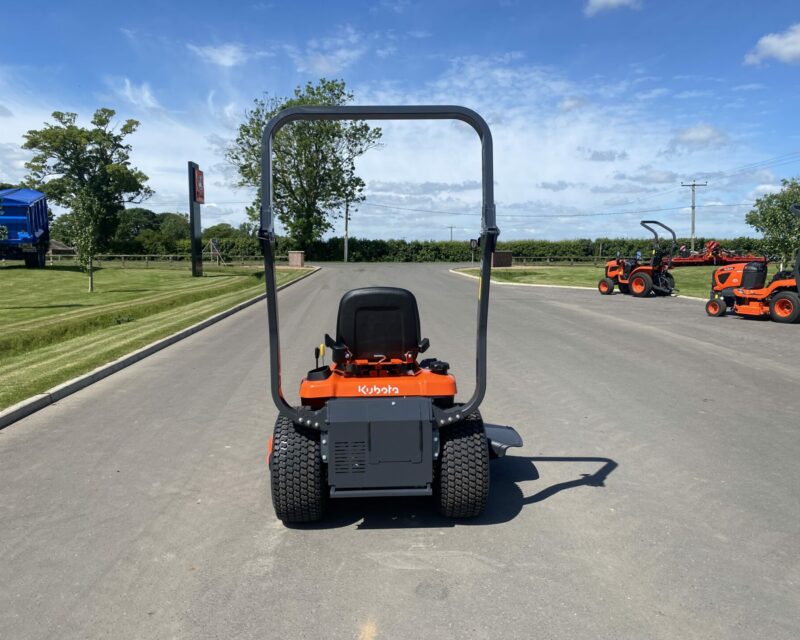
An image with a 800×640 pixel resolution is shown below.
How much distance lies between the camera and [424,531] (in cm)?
429

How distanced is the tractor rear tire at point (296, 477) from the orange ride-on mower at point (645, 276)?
19.9m

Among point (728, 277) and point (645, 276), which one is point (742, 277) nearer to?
point (728, 277)

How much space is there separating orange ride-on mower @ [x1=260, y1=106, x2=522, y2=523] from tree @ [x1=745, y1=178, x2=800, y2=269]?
24.1m

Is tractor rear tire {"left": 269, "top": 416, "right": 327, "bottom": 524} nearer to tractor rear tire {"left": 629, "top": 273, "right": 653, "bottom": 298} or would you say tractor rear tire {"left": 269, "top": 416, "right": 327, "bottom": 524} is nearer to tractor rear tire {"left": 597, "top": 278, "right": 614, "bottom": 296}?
tractor rear tire {"left": 629, "top": 273, "right": 653, "bottom": 298}

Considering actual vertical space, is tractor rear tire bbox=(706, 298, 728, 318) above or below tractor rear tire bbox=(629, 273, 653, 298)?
below

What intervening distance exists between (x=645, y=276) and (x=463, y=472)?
20.3 meters

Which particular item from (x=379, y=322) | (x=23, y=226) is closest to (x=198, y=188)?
(x=23, y=226)

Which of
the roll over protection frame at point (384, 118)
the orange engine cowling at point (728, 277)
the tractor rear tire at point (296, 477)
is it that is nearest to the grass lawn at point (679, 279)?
the orange engine cowling at point (728, 277)

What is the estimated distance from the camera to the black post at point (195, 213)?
38031 millimetres

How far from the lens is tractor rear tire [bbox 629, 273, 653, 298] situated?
2250cm

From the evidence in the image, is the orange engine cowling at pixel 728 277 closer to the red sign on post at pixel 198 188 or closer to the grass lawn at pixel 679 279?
the grass lawn at pixel 679 279

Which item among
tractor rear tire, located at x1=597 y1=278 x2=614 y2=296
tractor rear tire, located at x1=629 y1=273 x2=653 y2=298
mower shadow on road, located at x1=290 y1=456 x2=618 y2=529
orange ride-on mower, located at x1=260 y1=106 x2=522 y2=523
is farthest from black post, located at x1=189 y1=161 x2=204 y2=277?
orange ride-on mower, located at x1=260 y1=106 x2=522 y2=523

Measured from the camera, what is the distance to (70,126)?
63.3 meters

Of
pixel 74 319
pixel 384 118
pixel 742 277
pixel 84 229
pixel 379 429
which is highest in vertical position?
pixel 84 229
